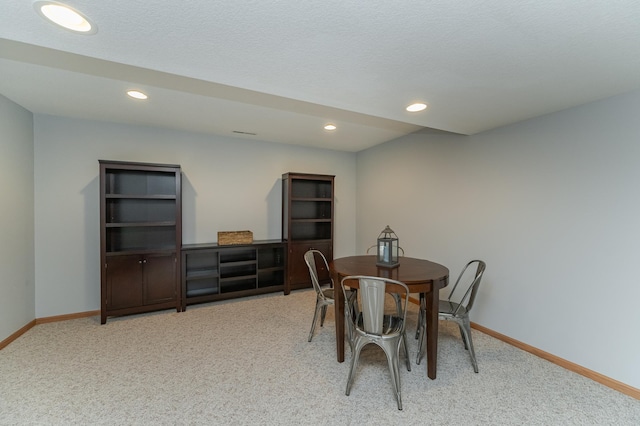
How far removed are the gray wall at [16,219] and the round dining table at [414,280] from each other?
10.5ft

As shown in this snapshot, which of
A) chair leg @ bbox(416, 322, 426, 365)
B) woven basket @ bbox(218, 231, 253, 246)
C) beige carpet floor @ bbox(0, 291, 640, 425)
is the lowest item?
beige carpet floor @ bbox(0, 291, 640, 425)

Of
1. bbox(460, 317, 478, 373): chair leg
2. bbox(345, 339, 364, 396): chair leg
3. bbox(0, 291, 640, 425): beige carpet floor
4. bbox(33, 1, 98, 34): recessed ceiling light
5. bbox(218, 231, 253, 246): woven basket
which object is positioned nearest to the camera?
bbox(33, 1, 98, 34): recessed ceiling light

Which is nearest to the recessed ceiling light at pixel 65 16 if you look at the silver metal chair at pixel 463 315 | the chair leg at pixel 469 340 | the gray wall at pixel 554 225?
the silver metal chair at pixel 463 315

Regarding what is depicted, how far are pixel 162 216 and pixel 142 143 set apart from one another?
998mm

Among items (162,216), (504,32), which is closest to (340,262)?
(504,32)

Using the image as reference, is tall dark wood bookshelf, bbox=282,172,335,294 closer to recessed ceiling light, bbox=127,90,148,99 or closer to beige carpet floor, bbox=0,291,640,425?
beige carpet floor, bbox=0,291,640,425

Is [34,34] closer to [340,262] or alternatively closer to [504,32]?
[504,32]

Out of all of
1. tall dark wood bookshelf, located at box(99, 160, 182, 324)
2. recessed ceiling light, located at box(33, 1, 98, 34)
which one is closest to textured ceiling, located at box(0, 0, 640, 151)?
Result: recessed ceiling light, located at box(33, 1, 98, 34)

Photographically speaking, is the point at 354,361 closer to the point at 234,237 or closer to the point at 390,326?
the point at 390,326

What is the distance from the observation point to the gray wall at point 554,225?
2146 mm

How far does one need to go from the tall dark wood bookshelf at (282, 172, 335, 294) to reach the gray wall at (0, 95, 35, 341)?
9.77 feet

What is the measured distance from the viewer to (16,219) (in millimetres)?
2863

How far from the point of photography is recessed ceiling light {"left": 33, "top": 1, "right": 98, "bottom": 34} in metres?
1.26

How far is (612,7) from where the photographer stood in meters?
1.22
